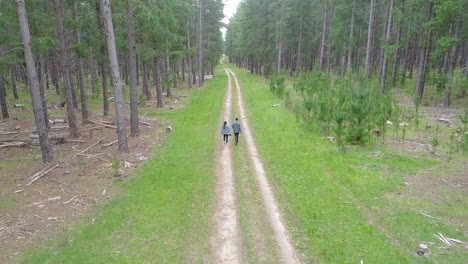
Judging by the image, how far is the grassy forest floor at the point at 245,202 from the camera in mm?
7199

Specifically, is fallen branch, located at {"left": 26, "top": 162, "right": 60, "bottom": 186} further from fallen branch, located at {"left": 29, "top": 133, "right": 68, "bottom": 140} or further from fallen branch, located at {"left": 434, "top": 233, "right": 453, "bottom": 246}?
fallen branch, located at {"left": 434, "top": 233, "right": 453, "bottom": 246}

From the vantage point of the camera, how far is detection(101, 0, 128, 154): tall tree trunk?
41.2ft

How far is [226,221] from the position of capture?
837 cm

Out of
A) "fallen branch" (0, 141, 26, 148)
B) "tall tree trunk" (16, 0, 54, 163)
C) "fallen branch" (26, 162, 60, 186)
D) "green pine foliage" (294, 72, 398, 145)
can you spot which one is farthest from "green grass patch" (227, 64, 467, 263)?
"fallen branch" (0, 141, 26, 148)

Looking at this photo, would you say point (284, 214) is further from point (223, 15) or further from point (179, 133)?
point (223, 15)

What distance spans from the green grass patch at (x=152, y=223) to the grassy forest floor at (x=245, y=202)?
0.11 feet

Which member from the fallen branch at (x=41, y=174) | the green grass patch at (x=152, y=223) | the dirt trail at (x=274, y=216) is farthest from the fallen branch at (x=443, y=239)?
the fallen branch at (x=41, y=174)

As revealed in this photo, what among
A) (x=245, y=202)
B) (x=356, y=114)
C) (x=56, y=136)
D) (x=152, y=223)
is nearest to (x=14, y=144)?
(x=56, y=136)

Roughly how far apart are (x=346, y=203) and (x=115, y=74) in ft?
34.7

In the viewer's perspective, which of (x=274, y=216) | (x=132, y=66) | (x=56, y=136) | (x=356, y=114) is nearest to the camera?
(x=274, y=216)

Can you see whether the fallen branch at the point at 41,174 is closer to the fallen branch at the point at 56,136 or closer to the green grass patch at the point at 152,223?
the green grass patch at the point at 152,223

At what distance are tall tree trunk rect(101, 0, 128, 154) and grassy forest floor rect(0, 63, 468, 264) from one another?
1.08m

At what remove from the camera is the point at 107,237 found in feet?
25.7

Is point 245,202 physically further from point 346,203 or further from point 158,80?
point 158,80
